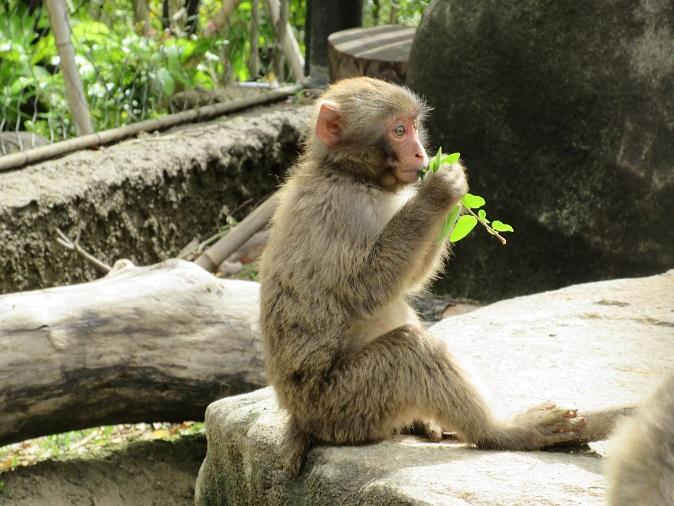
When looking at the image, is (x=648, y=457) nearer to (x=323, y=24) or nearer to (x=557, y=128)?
(x=557, y=128)

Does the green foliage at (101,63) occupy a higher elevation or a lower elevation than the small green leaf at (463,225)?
lower

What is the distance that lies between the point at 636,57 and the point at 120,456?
13.3ft

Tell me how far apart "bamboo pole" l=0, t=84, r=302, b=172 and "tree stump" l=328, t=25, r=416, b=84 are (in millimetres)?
688

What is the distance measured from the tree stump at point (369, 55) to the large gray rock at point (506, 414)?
319cm

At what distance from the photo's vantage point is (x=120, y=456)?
6723mm

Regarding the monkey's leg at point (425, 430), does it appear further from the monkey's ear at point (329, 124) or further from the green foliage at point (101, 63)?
the green foliage at point (101, 63)

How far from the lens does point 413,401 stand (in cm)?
446

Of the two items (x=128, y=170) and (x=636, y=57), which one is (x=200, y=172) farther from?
(x=636, y=57)

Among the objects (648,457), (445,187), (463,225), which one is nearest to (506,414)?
(463,225)

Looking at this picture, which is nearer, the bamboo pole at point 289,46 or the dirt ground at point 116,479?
the dirt ground at point 116,479

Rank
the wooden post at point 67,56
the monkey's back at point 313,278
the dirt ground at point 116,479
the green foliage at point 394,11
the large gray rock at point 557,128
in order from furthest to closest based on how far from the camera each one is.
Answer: the green foliage at point 394,11
the wooden post at point 67,56
the large gray rock at point 557,128
the dirt ground at point 116,479
the monkey's back at point 313,278

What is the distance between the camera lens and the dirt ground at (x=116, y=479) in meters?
6.31

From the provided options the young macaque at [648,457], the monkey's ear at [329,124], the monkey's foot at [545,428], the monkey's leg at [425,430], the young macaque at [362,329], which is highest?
the monkey's ear at [329,124]

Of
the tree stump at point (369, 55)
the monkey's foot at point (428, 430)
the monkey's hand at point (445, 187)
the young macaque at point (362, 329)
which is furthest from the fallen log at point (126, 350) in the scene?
the tree stump at point (369, 55)
